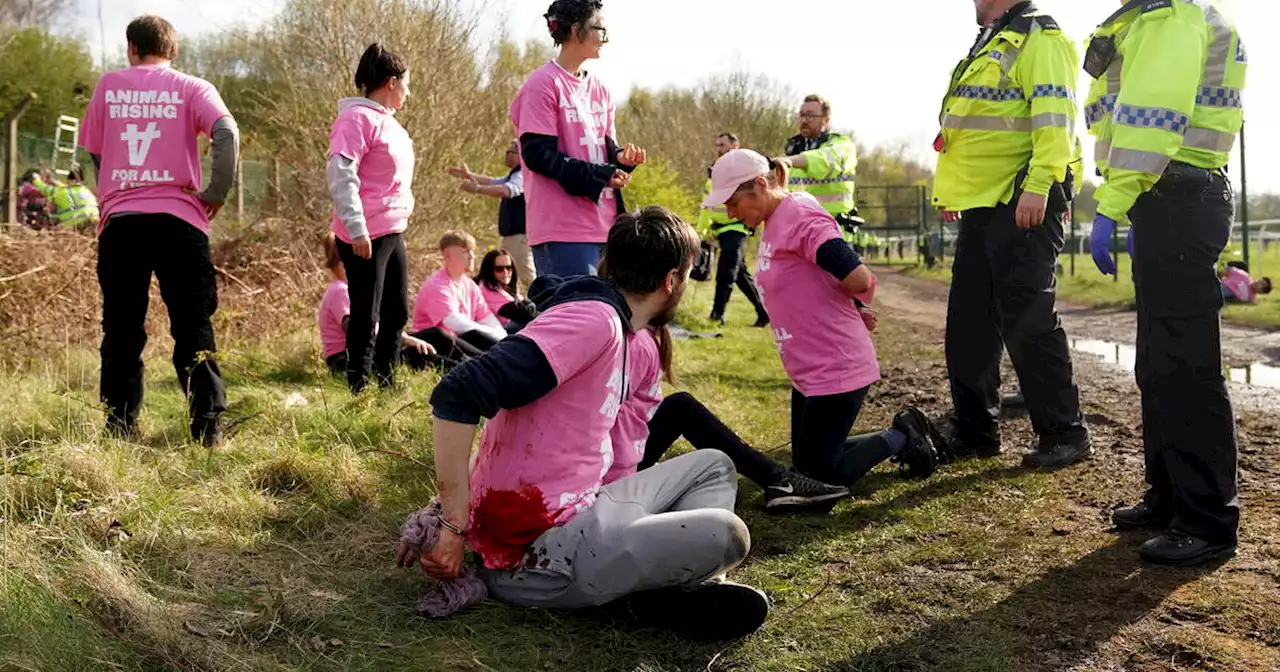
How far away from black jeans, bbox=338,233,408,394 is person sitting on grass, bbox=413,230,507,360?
3.55 ft

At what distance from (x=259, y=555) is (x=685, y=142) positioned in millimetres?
27707

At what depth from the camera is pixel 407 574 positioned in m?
3.27

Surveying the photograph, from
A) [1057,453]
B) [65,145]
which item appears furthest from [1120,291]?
[65,145]

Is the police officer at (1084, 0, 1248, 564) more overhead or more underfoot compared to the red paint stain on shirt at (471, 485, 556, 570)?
more overhead

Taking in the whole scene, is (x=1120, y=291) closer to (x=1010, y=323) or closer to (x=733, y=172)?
(x=1010, y=323)

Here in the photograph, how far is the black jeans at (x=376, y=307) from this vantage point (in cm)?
573

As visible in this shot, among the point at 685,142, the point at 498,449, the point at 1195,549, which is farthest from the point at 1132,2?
the point at 685,142


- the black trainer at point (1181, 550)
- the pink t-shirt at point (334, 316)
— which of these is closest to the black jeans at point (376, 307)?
the pink t-shirt at point (334, 316)

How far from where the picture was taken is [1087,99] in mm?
3949

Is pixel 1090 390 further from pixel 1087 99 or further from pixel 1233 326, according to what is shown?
pixel 1233 326

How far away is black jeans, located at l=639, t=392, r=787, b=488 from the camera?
3877 millimetres

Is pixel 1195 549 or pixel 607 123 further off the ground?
pixel 607 123

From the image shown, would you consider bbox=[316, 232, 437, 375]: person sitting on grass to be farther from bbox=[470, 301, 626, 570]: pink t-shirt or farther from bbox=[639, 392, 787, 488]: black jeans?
bbox=[470, 301, 626, 570]: pink t-shirt

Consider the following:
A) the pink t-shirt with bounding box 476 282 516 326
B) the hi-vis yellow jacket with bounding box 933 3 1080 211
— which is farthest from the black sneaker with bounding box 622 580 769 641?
the pink t-shirt with bounding box 476 282 516 326
